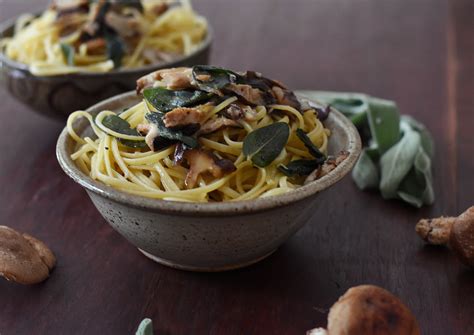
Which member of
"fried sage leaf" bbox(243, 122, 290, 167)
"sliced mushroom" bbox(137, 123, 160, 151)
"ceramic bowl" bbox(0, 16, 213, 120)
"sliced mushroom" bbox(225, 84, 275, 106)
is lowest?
"ceramic bowl" bbox(0, 16, 213, 120)

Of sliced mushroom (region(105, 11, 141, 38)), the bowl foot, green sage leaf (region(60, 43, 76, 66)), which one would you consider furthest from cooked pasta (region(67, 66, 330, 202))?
sliced mushroom (region(105, 11, 141, 38))

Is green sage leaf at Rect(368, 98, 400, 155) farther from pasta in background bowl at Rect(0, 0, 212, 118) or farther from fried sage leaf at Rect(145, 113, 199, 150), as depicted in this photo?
fried sage leaf at Rect(145, 113, 199, 150)

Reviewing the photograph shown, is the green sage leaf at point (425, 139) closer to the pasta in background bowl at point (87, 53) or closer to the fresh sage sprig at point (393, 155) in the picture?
the fresh sage sprig at point (393, 155)

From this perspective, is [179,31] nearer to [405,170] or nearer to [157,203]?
[405,170]

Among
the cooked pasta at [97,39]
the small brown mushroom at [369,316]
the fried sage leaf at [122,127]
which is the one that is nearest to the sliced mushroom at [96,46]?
the cooked pasta at [97,39]

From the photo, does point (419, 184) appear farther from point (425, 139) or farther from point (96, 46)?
point (96, 46)
